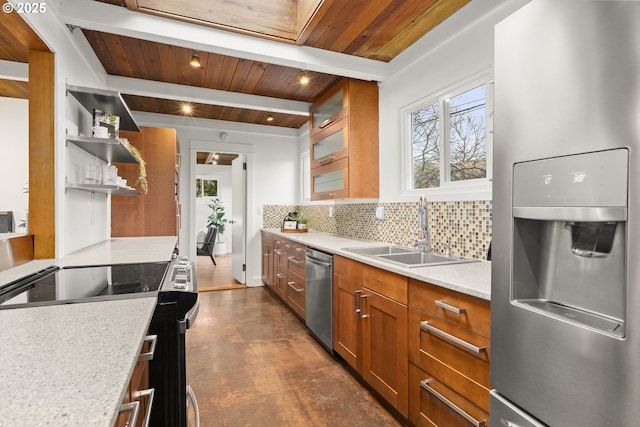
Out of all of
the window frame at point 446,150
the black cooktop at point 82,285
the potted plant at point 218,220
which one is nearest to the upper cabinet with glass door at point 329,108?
the window frame at point 446,150

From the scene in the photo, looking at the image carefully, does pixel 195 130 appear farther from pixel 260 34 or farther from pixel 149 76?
pixel 260 34

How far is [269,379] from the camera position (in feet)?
7.41

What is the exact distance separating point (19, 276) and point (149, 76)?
2.43m

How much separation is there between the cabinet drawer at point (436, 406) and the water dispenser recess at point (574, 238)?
0.60 metres

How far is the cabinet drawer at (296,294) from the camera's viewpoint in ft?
10.5

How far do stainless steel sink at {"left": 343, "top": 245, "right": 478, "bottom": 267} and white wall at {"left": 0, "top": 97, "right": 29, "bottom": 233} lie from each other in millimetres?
2026

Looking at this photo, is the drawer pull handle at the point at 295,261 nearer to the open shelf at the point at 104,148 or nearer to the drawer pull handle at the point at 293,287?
the drawer pull handle at the point at 293,287

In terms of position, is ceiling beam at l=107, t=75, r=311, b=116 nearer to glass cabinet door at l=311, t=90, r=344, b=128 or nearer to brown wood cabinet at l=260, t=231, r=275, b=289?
glass cabinet door at l=311, t=90, r=344, b=128

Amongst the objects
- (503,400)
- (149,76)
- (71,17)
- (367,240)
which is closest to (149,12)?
(71,17)

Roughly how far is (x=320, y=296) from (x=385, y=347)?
949mm

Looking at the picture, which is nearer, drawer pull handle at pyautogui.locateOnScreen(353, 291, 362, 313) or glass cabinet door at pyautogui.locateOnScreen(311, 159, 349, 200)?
drawer pull handle at pyautogui.locateOnScreen(353, 291, 362, 313)

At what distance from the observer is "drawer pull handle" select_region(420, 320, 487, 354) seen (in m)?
1.26

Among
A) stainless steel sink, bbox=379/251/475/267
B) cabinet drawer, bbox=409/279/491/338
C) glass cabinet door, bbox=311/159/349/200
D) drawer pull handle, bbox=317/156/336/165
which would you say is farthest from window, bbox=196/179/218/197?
cabinet drawer, bbox=409/279/491/338

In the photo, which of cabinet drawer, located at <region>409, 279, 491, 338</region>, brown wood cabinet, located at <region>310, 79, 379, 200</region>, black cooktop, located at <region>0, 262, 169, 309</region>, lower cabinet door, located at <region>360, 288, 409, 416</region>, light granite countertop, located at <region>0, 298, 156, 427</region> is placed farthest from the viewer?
brown wood cabinet, located at <region>310, 79, 379, 200</region>
